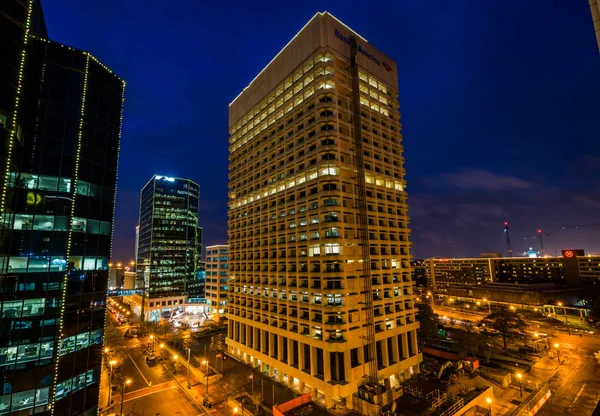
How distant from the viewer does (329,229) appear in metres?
47.9

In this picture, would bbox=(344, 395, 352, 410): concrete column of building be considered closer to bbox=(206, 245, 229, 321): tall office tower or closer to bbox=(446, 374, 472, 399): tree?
bbox=(446, 374, 472, 399): tree

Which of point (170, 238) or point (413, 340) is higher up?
point (170, 238)

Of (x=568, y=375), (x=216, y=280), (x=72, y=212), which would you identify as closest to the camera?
(x=72, y=212)

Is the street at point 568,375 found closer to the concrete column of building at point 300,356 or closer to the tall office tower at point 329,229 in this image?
the tall office tower at point 329,229

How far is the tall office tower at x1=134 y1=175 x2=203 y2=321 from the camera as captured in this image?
14575cm

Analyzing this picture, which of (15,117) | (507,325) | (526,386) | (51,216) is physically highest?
(15,117)

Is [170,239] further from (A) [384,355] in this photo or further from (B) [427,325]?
(A) [384,355]

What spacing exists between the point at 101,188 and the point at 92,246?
273 inches

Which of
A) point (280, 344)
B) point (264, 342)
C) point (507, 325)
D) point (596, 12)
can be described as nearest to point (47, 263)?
point (280, 344)

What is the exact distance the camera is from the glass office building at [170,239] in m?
146

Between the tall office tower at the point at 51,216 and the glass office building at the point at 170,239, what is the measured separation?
4616 inches

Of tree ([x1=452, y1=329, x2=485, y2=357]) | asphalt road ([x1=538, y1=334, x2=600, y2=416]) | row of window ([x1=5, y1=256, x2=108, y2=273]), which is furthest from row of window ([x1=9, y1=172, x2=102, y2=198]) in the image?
tree ([x1=452, y1=329, x2=485, y2=357])

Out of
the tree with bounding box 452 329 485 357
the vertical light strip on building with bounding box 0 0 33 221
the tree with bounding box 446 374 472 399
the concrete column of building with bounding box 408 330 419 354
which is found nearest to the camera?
the vertical light strip on building with bounding box 0 0 33 221

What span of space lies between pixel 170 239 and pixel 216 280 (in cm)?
5187
